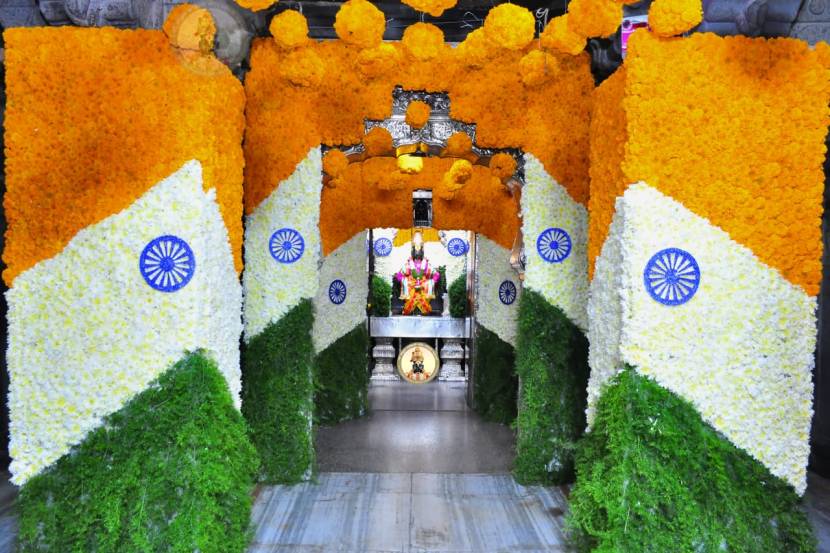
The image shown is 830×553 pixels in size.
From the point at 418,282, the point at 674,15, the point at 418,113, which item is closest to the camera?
the point at 674,15

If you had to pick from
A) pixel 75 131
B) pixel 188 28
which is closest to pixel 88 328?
pixel 75 131

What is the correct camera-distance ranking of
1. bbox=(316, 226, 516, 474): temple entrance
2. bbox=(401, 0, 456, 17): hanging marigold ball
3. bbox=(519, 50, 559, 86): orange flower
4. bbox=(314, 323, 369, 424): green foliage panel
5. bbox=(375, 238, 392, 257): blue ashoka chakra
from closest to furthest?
bbox=(401, 0, 456, 17): hanging marigold ball → bbox=(519, 50, 559, 86): orange flower → bbox=(316, 226, 516, 474): temple entrance → bbox=(314, 323, 369, 424): green foliage panel → bbox=(375, 238, 392, 257): blue ashoka chakra

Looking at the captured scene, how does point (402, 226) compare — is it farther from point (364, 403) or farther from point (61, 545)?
point (61, 545)

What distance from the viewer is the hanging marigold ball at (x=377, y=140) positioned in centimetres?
672

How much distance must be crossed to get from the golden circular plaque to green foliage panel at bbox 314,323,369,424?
2313 mm

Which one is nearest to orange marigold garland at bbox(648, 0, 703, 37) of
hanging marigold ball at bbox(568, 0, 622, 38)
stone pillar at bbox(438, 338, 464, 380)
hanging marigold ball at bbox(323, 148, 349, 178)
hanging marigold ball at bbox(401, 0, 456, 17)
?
hanging marigold ball at bbox(568, 0, 622, 38)

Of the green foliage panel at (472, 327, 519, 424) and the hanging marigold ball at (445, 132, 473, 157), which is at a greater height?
the hanging marigold ball at (445, 132, 473, 157)

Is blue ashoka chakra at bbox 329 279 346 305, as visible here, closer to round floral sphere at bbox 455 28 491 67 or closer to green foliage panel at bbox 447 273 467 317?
green foliage panel at bbox 447 273 467 317

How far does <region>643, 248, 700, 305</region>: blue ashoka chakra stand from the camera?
13.8ft

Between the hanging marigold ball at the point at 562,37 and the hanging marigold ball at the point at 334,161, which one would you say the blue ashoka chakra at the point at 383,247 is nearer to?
the hanging marigold ball at the point at 334,161

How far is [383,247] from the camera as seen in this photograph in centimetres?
1311

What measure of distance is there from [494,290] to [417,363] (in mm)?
2903

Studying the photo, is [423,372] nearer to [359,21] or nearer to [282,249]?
[282,249]

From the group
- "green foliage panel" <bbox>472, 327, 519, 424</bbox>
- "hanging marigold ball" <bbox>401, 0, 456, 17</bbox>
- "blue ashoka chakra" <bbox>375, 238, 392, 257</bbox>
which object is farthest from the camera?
"blue ashoka chakra" <bbox>375, 238, 392, 257</bbox>
